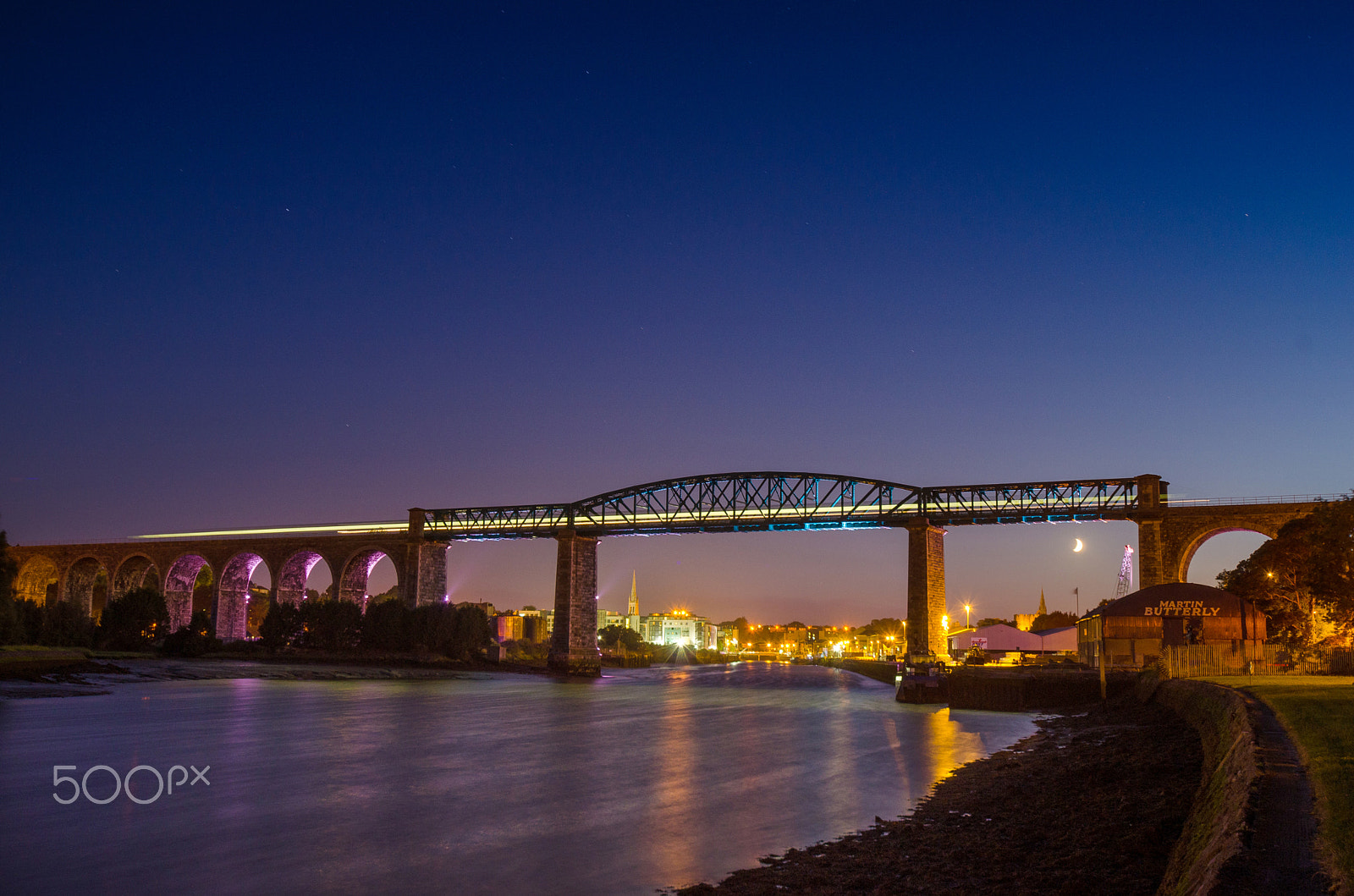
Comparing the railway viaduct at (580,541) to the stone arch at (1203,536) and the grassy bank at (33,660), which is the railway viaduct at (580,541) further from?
the grassy bank at (33,660)

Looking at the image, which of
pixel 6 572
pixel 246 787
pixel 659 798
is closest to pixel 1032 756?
pixel 659 798

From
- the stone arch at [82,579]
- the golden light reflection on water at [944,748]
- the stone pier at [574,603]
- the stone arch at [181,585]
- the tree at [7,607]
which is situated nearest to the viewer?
the golden light reflection on water at [944,748]

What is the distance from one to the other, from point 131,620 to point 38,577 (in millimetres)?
57872

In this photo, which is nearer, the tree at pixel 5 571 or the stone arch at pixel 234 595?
the tree at pixel 5 571

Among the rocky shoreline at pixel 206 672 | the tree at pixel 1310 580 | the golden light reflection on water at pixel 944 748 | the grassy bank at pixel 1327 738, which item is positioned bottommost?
the rocky shoreline at pixel 206 672

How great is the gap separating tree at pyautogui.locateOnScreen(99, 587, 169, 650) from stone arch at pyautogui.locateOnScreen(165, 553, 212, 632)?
3596cm

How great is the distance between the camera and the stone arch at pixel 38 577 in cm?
12475

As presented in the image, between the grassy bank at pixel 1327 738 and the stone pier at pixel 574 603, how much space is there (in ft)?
247

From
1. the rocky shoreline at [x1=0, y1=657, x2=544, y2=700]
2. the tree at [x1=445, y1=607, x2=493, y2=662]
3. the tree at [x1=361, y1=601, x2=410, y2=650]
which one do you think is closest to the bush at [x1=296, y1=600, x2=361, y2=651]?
the tree at [x1=361, y1=601, x2=410, y2=650]

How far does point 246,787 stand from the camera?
→ 2233cm

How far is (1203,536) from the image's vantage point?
7112 cm

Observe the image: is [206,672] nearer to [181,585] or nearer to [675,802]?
[181,585]

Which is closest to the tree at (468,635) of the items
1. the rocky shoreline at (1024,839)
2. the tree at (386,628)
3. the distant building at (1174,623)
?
the tree at (386,628)

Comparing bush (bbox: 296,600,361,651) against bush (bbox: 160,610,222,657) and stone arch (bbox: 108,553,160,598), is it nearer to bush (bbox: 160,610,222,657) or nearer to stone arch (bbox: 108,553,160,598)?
bush (bbox: 160,610,222,657)
